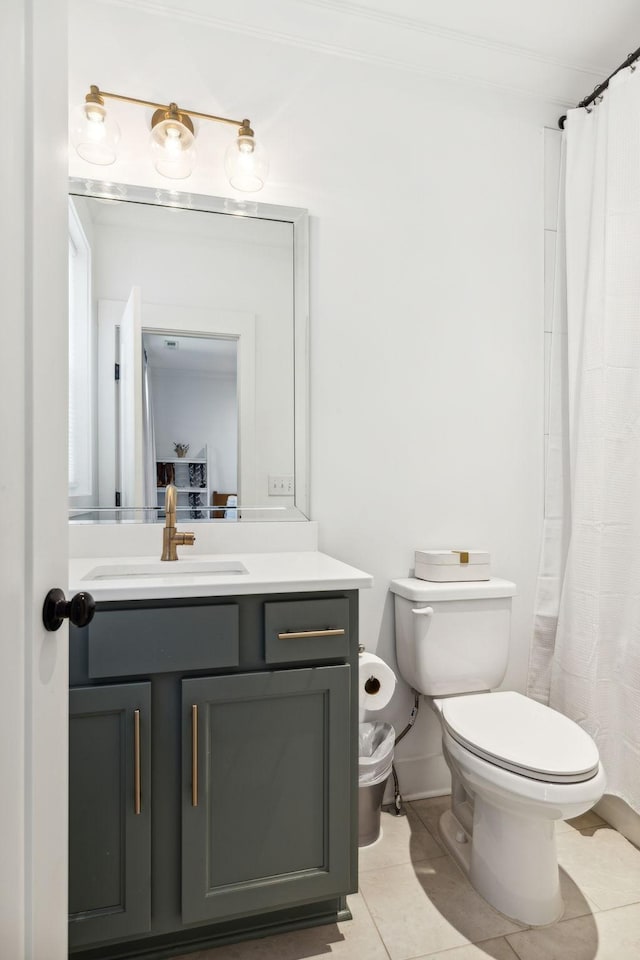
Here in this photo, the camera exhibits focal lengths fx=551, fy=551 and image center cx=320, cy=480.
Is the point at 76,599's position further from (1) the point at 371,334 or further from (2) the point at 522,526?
(2) the point at 522,526

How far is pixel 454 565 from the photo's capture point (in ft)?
5.95

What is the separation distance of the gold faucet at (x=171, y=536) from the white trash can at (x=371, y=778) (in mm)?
798

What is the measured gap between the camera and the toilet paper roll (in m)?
1.50

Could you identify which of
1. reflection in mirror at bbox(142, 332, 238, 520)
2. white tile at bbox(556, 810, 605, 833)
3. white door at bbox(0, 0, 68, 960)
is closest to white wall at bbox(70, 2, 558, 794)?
reflection in mirror at bbox(142, 332, 238, 520)

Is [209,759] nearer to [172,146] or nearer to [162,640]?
[162,640]

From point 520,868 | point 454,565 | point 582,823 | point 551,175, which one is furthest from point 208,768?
point 551,175

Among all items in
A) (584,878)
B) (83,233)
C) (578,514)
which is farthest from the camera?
(578,514)

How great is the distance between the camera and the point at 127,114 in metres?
1.69

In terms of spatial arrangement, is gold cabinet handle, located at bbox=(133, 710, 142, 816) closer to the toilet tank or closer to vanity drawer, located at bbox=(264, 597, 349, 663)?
vanity drawer, located at bbox=(264, 597, 349, 663)

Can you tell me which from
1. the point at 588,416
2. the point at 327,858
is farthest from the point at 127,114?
the point at 327,858

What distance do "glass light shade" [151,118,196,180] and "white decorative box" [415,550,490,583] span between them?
1.44 m

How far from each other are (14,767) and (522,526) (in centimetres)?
181

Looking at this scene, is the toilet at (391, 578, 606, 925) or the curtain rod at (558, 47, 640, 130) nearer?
the toilet at (391, 578, 606, 925)

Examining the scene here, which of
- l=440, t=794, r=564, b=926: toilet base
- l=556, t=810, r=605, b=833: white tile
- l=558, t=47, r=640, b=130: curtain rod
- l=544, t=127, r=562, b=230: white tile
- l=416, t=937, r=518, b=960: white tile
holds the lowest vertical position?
l=556, t=810, r=605, b=833: white tile
